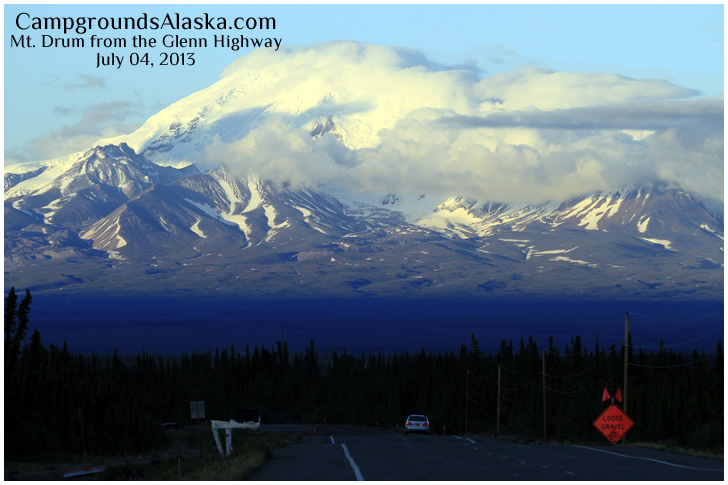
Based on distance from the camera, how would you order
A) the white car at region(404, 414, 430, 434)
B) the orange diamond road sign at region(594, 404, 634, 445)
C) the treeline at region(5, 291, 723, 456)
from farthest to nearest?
the white car at region(404, 414, 430, 434), the treeline at region(5, 291, 723, 456), the orange diamond road sign at region(594, 404, 634, 445)

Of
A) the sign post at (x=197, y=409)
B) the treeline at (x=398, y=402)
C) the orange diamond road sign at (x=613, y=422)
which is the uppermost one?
the sign post at (x=197, y=409)

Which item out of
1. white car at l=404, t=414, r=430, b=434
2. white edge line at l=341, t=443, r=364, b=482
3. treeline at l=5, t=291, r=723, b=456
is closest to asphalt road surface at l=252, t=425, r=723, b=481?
white edge line at l=341, t=443, r=364, b=482

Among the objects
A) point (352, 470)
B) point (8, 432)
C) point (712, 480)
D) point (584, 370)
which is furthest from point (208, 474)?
point (584, 370)

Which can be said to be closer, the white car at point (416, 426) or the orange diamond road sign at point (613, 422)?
the orange diamond road sign at point (613, 422)

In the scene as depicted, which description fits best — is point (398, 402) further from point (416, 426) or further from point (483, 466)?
point (483, 466)

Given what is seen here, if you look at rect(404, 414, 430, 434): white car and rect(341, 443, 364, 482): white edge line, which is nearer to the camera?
rect(341, 443, 364, 482): white edge line

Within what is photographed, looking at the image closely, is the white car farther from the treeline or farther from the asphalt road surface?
the asphalt road surface

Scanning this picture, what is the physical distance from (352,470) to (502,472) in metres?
4.14

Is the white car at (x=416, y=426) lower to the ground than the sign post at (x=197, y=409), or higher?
lower

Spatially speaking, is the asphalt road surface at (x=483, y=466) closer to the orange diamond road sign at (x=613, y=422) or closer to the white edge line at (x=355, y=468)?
the white edge line at (x=355, y=468)

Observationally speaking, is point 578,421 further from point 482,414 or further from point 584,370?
point 584,370

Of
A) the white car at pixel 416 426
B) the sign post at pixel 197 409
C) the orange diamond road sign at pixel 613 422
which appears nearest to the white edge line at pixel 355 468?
the sign post at pixel 197 409

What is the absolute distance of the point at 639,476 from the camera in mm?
27906

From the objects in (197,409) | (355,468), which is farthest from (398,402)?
(355,468)
